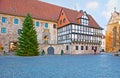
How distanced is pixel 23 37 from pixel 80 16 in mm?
18822

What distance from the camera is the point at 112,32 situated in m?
73.6

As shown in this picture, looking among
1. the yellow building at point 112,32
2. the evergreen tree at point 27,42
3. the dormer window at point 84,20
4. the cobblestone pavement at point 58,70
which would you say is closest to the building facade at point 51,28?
the dormer window at point 84,20

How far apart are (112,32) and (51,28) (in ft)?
122

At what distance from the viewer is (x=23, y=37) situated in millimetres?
31531

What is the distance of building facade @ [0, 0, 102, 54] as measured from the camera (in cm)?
3944

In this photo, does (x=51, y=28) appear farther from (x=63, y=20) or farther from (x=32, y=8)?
(x=32, y=8)

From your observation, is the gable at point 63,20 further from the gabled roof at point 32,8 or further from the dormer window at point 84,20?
the dormer window at point 84,20

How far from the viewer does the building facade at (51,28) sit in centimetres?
3944

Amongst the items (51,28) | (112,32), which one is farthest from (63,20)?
(112,32)

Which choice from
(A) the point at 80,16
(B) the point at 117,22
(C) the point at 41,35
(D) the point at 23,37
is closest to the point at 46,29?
(C) the point at 41,35

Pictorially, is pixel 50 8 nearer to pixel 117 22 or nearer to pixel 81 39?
pixel 81 39

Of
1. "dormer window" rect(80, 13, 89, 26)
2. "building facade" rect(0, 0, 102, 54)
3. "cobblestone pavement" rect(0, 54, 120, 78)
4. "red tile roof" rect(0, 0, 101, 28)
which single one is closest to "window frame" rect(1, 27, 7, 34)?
"building facade" rect(0, 0, 102, 54)

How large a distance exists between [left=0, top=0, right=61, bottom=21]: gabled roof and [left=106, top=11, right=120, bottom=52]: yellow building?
3204 centimetres

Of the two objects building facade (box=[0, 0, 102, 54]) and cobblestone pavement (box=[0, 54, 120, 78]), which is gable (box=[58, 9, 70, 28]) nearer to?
building facade (box=[0, 0, 102, 54])
